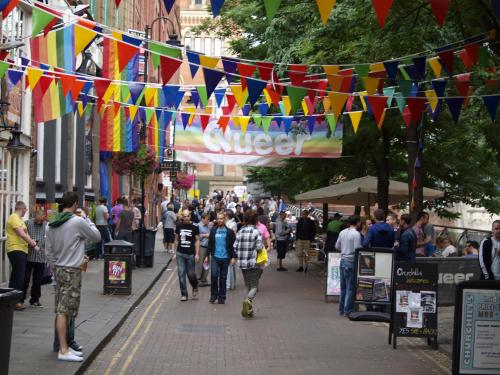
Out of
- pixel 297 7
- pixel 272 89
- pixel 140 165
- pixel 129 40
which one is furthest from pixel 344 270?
pixel 140 165

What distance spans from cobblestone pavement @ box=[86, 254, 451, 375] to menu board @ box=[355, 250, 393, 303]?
58 centimetres

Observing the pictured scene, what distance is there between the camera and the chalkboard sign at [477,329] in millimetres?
8500

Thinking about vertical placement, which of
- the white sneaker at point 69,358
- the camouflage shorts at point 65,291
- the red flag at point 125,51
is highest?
the red flag at point 125,51

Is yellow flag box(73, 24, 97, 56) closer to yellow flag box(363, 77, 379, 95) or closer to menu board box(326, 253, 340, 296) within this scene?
yellow flag box(363, 77, 379, 95)

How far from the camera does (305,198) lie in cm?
2595

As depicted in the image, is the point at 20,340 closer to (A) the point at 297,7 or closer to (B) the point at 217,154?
(A) the point at 297,7

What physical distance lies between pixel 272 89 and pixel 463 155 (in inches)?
485

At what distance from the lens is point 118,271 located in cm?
1705

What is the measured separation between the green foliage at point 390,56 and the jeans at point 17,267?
6.47m

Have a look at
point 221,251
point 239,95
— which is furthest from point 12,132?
point 221,251

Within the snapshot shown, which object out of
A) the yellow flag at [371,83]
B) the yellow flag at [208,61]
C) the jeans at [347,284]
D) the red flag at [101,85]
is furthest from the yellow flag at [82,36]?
the jeans at [347,284]

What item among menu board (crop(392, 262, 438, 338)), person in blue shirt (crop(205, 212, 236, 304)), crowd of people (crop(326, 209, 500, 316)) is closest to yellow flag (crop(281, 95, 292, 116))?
person in blue shirt (crop(205, 212, 236, 304))

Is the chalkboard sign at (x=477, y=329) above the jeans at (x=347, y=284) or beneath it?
above

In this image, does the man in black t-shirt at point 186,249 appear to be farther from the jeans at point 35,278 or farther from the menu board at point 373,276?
the menu board at point 373,276
